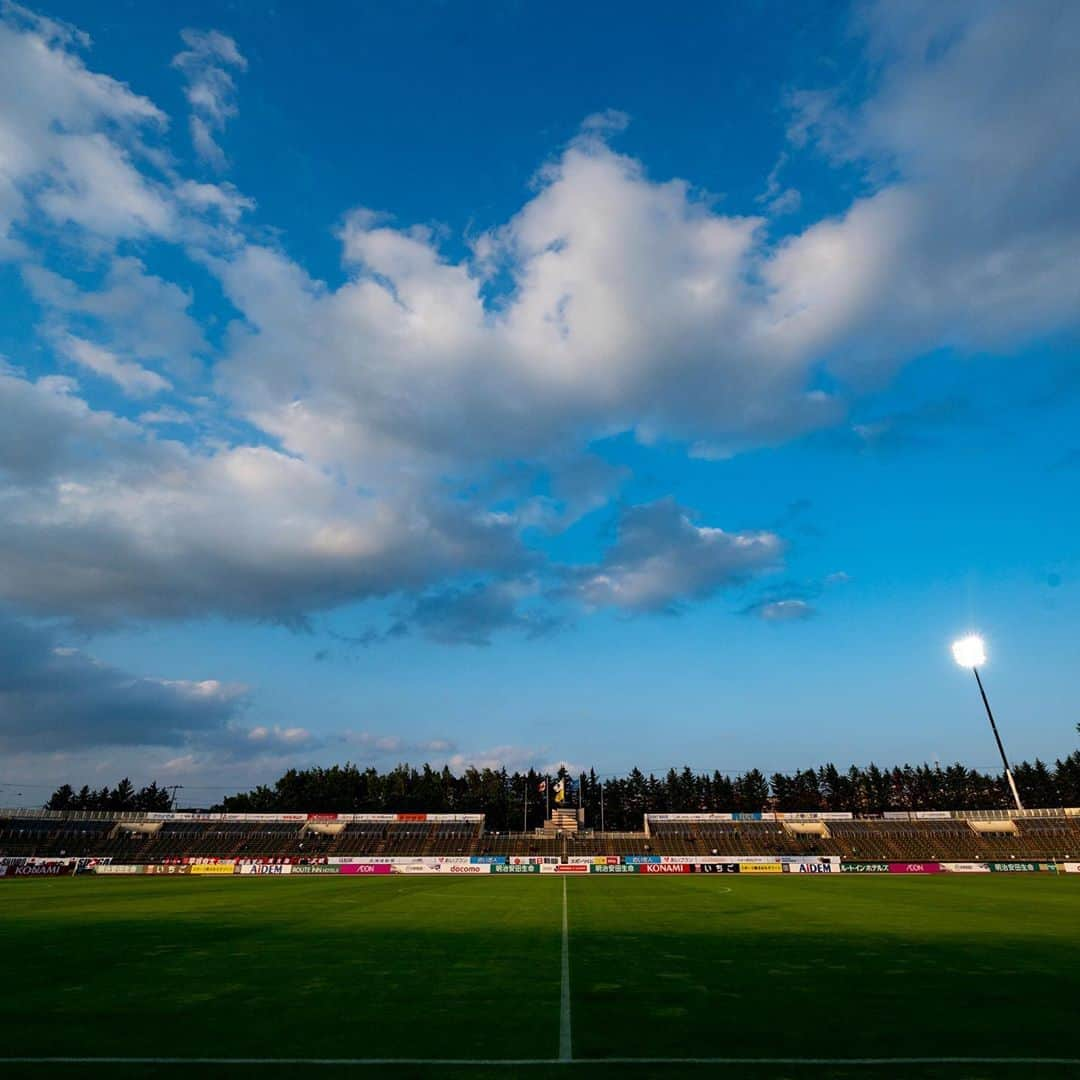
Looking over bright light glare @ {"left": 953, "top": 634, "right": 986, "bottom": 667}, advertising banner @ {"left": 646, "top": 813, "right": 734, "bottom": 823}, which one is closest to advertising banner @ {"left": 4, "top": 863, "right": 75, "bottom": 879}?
advertising banner @ {"left": 646, "top": 813, "right": 734, "bottom": 823}

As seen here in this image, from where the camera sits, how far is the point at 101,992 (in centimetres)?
1544

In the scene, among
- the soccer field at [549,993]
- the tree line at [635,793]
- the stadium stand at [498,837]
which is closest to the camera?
the soccer field at [549,993]

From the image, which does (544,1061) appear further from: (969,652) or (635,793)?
(635,793)

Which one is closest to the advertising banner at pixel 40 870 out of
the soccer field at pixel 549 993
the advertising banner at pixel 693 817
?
the soccer field at pixel 549 993

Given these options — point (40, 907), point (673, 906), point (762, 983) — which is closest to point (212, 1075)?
point (762, 983)

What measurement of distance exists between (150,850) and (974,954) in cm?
10519

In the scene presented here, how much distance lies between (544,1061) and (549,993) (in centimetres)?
480

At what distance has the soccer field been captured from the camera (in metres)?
10.6

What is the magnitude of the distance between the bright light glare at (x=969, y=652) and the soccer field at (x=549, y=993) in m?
58.8

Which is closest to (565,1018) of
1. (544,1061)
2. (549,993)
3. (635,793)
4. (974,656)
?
(549,993)

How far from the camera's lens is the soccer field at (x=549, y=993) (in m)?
10.6

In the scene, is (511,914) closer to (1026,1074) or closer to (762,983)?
(762,983)

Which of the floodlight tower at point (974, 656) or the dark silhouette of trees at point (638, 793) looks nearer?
the floodlight tower at point (974, 656)

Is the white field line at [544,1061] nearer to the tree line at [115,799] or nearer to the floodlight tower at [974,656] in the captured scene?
the floodlight tower at [974,656]
